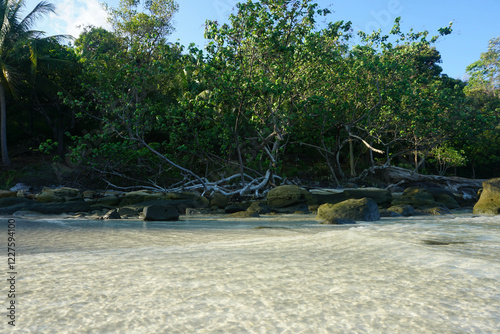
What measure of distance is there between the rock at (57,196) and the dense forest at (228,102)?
56 cm

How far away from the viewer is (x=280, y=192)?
39.6ft

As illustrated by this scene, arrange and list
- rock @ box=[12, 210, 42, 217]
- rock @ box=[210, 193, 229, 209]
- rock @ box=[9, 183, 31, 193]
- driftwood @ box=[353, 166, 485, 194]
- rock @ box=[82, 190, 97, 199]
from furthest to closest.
→ driftwood @ box=[353, 166, 485, 194] → rock @ box=[9, 183, 31, 193] → rock @ box=[82, 190, 97, 199] → rock @ box=[210, 193, 229, 209] → rock @ box=[12, 210, 42, 217]

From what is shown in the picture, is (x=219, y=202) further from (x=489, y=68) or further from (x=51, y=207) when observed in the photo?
(x=489, y=68)

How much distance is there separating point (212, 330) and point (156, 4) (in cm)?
2547

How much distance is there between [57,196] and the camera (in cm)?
1326

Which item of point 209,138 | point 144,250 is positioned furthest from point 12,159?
point 144,250

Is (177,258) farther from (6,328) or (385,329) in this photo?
(385,329)

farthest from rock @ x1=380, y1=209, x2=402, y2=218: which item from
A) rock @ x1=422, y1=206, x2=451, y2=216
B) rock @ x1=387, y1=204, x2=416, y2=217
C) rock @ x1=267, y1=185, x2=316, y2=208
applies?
rock @ x1=267, y1=185, x2=316, y2=208

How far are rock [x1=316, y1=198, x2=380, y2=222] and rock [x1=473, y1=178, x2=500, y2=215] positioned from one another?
383 centimetres

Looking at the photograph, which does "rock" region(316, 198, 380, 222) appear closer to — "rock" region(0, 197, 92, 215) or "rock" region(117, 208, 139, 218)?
"rock" region(117, 208, 139, 218)

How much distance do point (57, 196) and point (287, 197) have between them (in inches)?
317

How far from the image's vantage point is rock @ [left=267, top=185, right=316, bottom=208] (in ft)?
38.4

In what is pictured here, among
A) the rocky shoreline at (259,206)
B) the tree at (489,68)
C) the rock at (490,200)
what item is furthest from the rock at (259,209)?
the tree at (489,68)

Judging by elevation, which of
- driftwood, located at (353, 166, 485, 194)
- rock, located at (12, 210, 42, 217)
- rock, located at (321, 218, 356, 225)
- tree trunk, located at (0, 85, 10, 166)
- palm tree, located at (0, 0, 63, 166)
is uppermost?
palm tree, located at (0, 0, 63, 166)
